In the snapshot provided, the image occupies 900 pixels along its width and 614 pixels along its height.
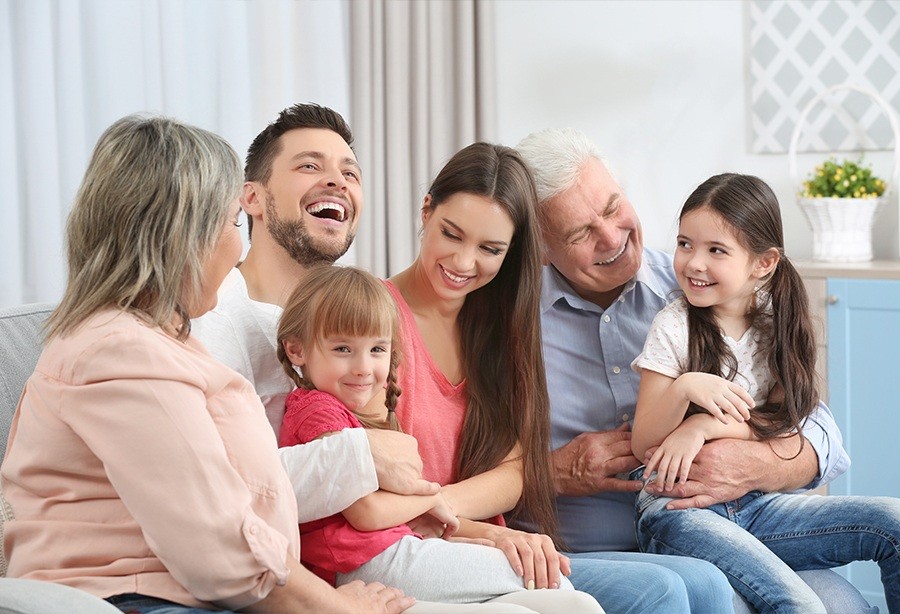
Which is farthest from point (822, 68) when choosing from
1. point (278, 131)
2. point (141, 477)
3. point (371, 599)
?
point (141, 477)

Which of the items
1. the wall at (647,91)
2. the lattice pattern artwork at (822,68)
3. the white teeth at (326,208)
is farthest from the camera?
the wall at (647,91)

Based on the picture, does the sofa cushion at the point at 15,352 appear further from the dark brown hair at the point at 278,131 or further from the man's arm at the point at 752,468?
the man's arm at the point at 752,468

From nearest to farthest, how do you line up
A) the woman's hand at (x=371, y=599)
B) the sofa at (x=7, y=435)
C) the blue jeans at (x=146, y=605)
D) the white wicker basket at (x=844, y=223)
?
the sofa at (x=7, y=435), the blue jeans at (x=146, y=605), the woman's hand at (x=371, y=599), the white wicker basket at (x=844, y=223)

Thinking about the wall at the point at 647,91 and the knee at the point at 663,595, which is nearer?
the knee at the point at 663,595

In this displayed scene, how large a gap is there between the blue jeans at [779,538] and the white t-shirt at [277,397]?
66 cm

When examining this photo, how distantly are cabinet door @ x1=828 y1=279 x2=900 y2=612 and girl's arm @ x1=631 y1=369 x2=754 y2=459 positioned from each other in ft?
4.26

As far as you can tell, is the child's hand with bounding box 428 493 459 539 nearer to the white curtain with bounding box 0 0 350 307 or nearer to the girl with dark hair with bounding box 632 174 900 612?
the girl with dark hair with bounding box 632 174 900 612

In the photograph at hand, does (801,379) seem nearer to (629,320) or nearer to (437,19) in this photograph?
(629,320)

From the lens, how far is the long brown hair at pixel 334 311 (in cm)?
A: 178

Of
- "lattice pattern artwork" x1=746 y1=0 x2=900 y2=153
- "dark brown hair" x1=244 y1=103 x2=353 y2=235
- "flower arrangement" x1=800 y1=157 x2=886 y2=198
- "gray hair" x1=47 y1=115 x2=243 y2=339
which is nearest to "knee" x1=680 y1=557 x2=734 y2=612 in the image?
"gray hair" x1=47 y1=115 x2=243 y2=339

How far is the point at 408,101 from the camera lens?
156 inches

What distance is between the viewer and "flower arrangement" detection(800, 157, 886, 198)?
3475mm

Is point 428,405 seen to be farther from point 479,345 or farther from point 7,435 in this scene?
point 7,435

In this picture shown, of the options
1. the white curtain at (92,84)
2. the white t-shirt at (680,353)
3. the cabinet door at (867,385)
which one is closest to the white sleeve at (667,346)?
the white t-shirt at (680,353)
